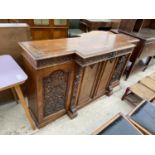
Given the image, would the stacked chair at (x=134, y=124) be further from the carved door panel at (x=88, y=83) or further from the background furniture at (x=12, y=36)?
the background furniture at (x=12, y=36)

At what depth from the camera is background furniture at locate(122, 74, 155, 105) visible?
6.23ft

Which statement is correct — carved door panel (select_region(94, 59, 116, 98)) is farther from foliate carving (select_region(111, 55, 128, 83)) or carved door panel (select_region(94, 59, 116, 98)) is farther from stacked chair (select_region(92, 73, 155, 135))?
stacked chair (select_region(92, 73, 155, 135))

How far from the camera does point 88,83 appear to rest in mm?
1594

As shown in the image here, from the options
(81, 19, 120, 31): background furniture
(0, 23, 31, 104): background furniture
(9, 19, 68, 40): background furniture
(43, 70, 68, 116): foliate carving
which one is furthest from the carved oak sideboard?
(81, 19, 120, 31): background furniture

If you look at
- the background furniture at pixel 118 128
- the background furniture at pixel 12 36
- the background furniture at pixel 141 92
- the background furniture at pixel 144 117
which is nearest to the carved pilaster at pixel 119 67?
the background furniture at pixel 141 92

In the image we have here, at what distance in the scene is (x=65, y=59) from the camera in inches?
44.6

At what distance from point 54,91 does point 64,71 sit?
0.79ft

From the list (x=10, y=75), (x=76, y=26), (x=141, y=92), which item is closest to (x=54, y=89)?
(x=10, y=75)

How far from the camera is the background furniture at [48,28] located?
2.76 m

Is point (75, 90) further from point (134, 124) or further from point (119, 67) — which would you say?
point (119, 67)

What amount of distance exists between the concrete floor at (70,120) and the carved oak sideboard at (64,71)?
0.31ft

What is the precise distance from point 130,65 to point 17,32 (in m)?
2.05

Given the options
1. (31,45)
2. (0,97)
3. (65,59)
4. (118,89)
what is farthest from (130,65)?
(0,97)

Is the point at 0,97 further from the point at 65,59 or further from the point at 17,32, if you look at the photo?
the point at 65,59
